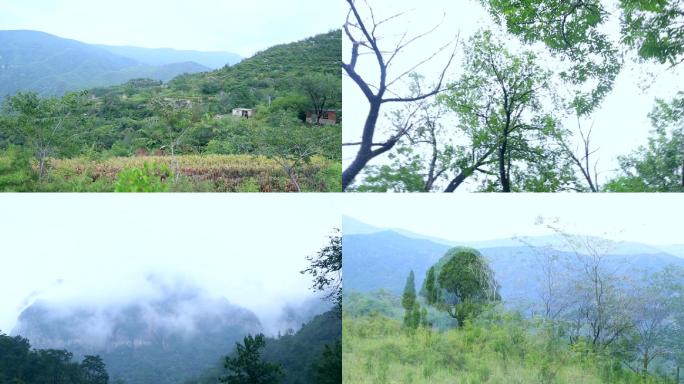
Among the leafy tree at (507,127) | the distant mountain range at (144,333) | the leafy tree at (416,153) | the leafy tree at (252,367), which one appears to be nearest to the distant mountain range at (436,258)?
the leafy tree at (416,153)

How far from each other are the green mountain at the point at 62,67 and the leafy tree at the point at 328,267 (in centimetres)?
202

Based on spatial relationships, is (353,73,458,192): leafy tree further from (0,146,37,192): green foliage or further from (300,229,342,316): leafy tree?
(0,146,37,192): green foliage

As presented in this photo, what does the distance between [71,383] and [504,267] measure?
3649 millimetres

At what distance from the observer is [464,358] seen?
4.71 m

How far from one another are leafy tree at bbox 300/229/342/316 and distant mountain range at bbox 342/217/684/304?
0.07 metres

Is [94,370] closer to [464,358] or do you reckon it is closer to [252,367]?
[252,367]

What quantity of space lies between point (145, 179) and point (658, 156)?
4361 mm

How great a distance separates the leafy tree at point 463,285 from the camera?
474 centimetres

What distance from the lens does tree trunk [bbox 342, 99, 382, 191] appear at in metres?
4.89

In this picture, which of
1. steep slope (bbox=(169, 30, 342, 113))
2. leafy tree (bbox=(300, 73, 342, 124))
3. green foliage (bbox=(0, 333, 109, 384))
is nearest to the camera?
green foliage (bbox=(0, 333, 109, 384))

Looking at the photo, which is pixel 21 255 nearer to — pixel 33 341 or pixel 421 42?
pixel 33 341

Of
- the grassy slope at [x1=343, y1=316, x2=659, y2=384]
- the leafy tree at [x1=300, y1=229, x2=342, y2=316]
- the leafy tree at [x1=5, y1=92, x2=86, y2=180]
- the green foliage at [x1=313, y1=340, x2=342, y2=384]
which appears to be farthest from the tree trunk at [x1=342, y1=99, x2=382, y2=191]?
the leafy tree at [x1=5, y1=92, x2=86, y2=180]

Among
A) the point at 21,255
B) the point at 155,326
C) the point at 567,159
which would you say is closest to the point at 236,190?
the point at 155,326

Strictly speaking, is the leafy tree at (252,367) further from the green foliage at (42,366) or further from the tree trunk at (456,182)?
the tree trunk at (456,182)
